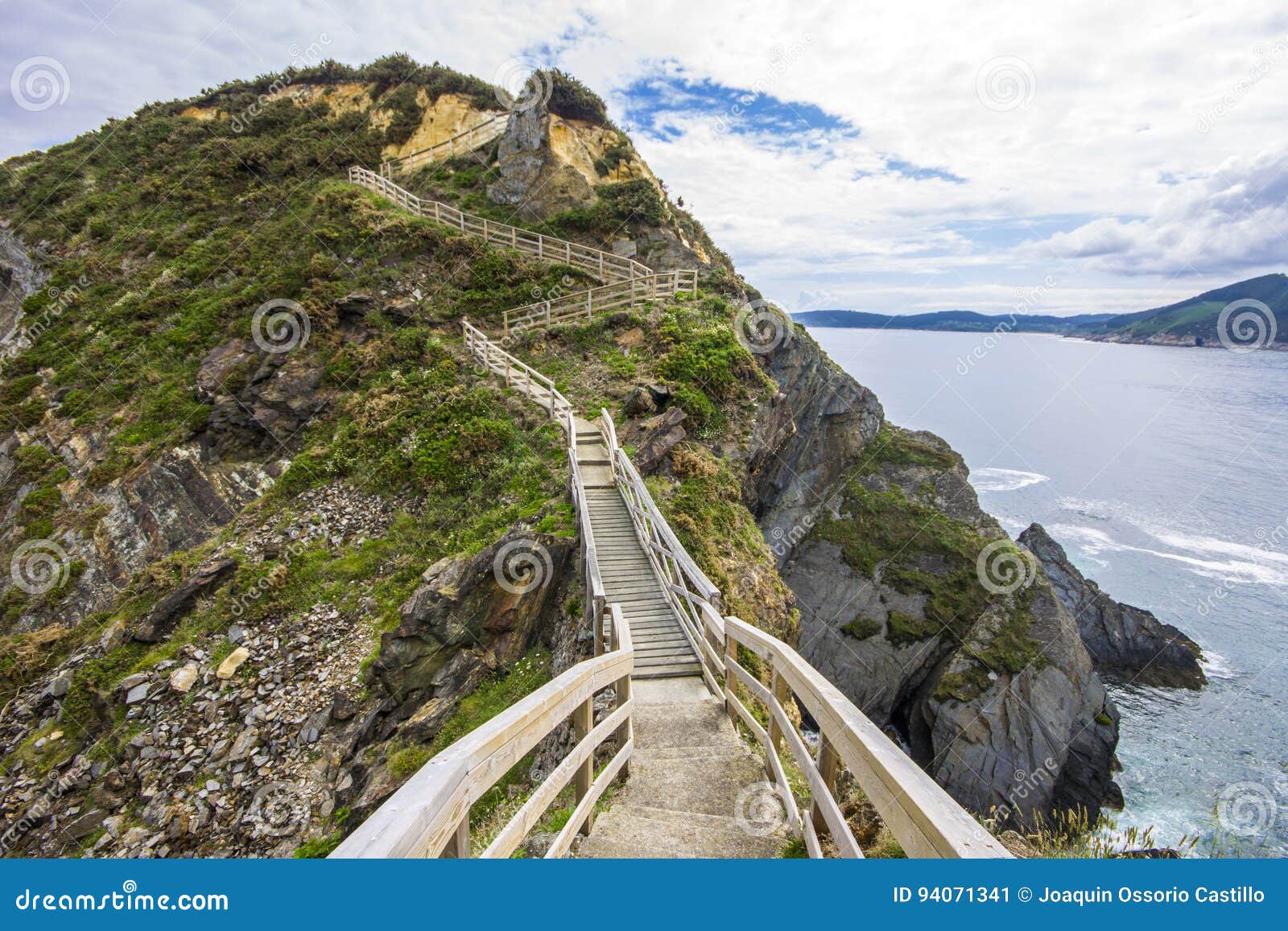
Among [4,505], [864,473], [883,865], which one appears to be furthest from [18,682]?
[864,473]

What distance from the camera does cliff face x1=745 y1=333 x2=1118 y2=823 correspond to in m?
22.2

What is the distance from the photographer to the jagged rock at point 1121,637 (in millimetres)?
30609

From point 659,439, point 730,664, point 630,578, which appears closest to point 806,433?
point 659,439

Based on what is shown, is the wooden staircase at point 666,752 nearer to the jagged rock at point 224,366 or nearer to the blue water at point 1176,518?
the blue water at point 1176,518

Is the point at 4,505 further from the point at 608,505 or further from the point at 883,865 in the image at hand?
the point at 883,865

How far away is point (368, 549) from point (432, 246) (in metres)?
15.0

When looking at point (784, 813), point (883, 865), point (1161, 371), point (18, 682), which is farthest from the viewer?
point (1161, 371)

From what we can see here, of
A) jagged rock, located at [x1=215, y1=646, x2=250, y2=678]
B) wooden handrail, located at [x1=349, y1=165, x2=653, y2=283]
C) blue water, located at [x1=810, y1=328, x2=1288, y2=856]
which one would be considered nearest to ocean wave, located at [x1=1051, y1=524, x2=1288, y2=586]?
blue water, located at [x1=810, y1=328, x2=1288, y2=856]

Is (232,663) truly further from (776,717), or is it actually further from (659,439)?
(776,717)

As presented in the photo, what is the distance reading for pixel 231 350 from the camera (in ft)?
59.8

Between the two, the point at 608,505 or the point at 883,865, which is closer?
the point at 883,865

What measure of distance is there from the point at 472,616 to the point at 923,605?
2364 cm

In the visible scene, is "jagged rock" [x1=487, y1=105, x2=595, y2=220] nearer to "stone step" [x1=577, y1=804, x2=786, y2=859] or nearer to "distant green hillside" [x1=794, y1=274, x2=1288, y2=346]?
"stone step" [x1=577, y1=804, x2=786, y2=859]

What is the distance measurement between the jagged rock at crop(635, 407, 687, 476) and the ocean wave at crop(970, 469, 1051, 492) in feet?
178
